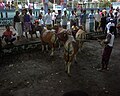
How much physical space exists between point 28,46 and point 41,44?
80 cm

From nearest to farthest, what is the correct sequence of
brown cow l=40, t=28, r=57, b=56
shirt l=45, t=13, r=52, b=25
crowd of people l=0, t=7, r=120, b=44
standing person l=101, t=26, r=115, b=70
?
standing person l=101, t=26, r=115, b=70, brown cow l=40, t=28, r=57, b=56, crowd of people l=0, t=7, r=120, b=44, shirt l=45, t=13, r=52, b=25

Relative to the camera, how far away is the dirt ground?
25.3ft

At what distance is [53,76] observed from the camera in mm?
8922

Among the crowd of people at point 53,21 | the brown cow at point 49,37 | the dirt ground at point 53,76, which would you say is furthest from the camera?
the crowd of people at point 53,21

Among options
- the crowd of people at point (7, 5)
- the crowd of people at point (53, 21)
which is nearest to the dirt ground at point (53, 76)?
the crowd of people at point (53, 21)

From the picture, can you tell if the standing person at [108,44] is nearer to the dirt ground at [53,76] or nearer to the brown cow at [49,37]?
the dirt ground at [53,76]

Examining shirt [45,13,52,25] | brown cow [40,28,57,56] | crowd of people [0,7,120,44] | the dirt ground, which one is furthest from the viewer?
shirt [45,13,52,25]

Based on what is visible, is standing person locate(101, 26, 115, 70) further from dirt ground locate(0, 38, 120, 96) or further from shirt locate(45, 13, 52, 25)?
shirt locate(45, 13, 52, 25)

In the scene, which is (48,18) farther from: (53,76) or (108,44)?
(53,76)

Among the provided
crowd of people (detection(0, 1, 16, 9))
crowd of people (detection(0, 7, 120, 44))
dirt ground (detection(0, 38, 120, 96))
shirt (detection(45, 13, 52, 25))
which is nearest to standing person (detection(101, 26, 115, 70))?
dirt ground (detection(0, 38, 120, 96))

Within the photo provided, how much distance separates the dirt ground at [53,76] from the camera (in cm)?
770

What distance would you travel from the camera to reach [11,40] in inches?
485

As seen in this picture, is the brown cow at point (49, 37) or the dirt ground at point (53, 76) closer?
the dirt ground at point (53, 76)

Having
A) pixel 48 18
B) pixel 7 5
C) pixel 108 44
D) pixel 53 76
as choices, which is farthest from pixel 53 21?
pixel 53 76
